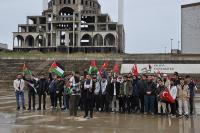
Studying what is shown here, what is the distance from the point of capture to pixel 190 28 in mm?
57281

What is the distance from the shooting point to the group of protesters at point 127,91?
17000 millimetres

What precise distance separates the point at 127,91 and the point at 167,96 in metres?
1.89

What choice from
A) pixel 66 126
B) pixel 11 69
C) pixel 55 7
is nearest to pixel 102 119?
pixel 66 126

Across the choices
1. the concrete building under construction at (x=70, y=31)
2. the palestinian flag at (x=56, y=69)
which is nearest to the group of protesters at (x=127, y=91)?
the palestinian flag at (x=56, y=69)

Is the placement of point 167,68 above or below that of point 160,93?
above

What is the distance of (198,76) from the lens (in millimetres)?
43406

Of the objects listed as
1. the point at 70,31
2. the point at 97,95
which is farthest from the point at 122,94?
the point at 70,31

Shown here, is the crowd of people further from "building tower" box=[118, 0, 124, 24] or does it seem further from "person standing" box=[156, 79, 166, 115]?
"building tower" box=[118, 0, 124, 24]

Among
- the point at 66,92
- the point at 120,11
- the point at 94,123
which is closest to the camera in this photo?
the point at 94,123

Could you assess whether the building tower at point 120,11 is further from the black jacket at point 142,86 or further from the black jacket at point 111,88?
the black jacket at point 142,86

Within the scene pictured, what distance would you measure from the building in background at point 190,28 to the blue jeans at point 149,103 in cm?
4000

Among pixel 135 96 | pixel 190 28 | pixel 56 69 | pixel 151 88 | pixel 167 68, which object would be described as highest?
pixel 190 28

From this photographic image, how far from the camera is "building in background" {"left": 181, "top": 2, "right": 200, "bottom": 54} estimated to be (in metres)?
56.9

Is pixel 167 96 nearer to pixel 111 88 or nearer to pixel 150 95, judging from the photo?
pixel 150 95
